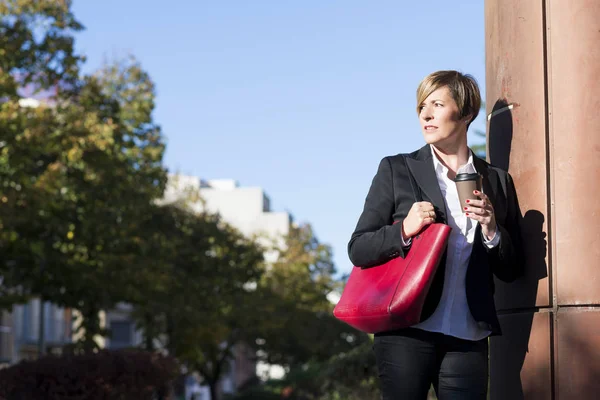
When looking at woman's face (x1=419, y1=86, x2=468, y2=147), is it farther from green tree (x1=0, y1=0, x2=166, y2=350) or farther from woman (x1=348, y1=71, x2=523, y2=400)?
green tree (x1=0, y1=0, x2=166, y2=350)

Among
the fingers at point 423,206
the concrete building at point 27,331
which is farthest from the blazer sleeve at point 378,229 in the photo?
the concrete building at point 27,331

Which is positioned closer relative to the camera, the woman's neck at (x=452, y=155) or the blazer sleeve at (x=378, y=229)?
the blazer sleeve at (x=378, y=229)

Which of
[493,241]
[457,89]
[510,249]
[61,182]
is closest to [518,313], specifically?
[510,249]

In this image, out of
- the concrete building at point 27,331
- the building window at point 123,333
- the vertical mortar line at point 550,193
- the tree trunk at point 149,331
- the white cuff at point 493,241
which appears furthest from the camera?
the building window at point 123,333

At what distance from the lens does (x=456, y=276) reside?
11.8 feet

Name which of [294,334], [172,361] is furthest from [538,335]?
[294,334]

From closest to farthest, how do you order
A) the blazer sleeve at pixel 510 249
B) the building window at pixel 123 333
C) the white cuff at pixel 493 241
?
the white cuff at pixel 493 241 → the blazer sleeve at pixel 510 249 → the building window at pixel 123 333

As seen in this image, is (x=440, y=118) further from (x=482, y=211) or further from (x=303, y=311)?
(x=303, y=311)

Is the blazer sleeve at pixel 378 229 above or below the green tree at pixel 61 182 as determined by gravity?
below

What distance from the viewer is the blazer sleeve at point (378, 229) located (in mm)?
3596

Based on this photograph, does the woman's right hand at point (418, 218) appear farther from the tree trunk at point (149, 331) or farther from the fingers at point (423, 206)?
the tree trunk at point (149, 331)

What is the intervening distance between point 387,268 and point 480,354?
0.43 m

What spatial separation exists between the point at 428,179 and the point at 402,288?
1.50ft

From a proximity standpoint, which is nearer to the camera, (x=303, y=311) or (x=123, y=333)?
(x=303, y=311)
